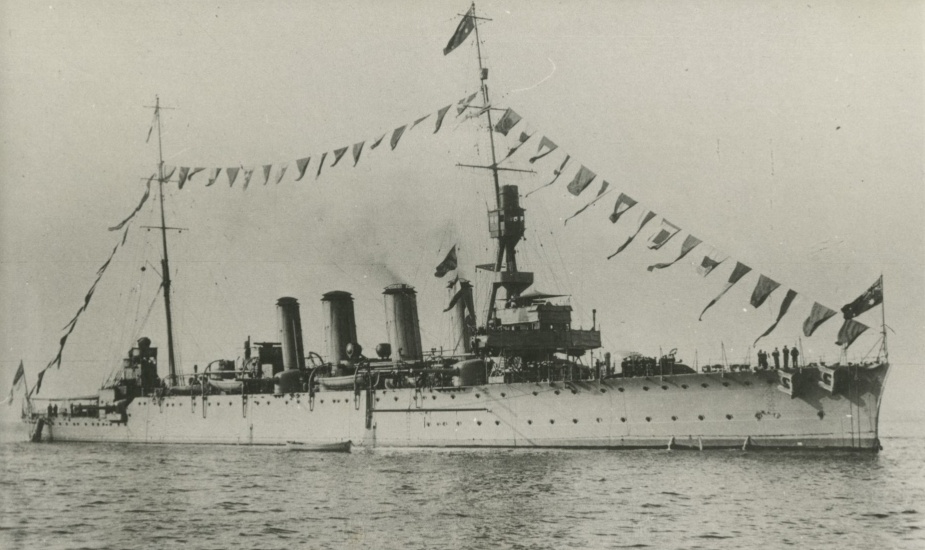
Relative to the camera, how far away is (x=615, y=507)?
58.4 ft

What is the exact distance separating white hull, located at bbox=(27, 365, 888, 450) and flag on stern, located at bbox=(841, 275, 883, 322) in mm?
3605

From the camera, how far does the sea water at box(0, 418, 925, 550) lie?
15.4 metres

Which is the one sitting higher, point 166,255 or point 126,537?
point 166,255

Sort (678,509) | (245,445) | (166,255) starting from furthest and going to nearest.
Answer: (166,255), (245,445), (678,509)

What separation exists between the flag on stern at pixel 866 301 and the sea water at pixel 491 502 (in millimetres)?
3668

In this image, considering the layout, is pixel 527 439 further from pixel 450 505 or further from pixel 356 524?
pixel 356 524

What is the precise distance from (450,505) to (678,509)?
4.34 metres

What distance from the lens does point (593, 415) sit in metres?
28.4

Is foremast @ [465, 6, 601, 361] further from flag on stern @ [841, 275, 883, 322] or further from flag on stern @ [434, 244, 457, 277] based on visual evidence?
flag on stern @ [841, 275, 883, 322]

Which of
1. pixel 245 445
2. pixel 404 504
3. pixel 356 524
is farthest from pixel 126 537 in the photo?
pixel 245 445

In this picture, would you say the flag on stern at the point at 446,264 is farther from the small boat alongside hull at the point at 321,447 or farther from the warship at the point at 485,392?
the small boat alongside hull at the point at 321,447

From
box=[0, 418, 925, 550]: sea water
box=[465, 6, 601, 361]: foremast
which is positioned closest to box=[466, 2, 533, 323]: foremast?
box=[465, 6, 601, 361]: foremast

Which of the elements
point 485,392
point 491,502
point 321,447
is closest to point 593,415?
point 485,392

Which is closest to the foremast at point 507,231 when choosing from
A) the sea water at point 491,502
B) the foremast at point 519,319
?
the foremast at point 519,319
